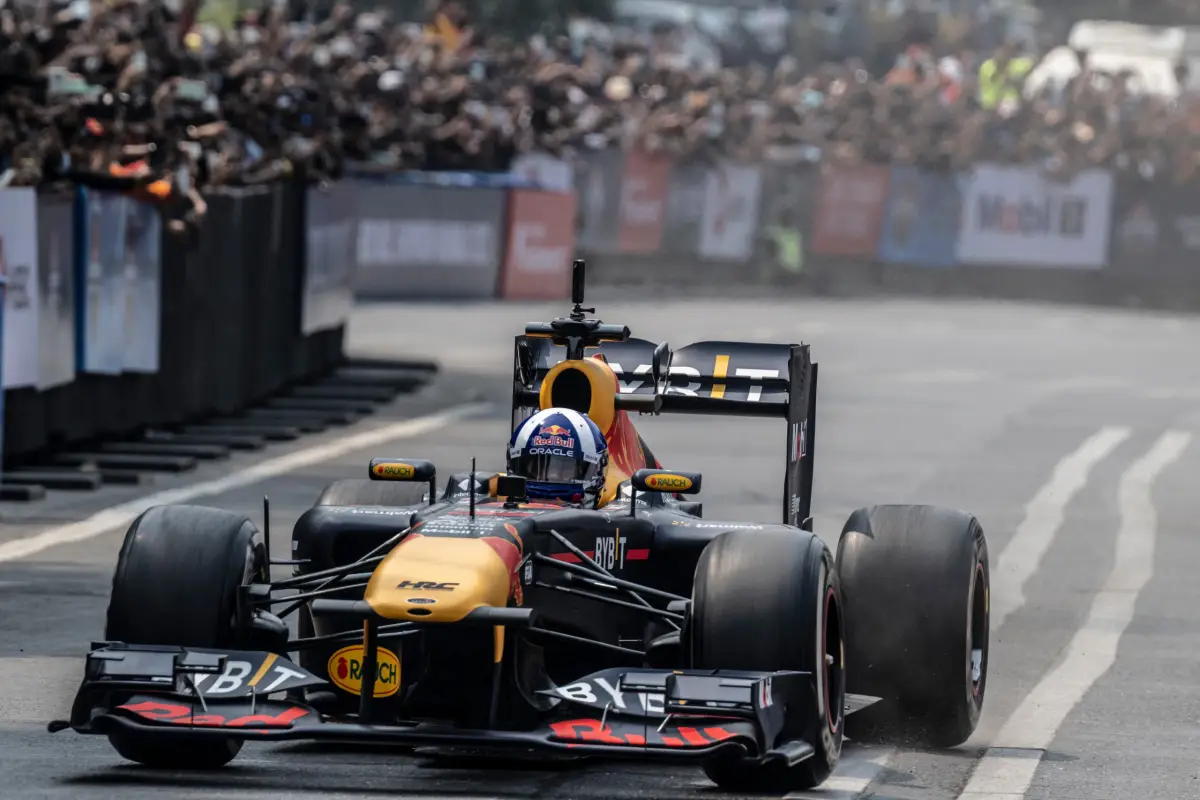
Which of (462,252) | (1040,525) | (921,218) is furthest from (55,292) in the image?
(921,218)

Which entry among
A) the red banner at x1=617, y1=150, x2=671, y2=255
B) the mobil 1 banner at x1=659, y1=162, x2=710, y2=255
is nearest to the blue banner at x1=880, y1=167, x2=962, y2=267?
the mobil 1 banner at x1=659, y1=162, x2=710, y2=255

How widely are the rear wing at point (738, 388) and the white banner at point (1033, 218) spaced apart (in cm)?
3455

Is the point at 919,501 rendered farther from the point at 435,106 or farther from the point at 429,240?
the point at 429,240

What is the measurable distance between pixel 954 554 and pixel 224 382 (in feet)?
42.8

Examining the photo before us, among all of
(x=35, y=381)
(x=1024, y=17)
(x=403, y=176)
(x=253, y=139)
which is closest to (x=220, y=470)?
(x=35, y=381)

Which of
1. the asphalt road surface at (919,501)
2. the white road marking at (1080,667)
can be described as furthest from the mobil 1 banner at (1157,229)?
the white road marking at (1080,667)

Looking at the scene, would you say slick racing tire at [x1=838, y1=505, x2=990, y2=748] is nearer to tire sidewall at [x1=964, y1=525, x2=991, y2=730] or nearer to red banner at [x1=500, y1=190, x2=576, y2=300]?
tire sidewall at [x1=964, y1=525, x2=991, y2=730]

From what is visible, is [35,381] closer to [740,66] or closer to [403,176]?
[403,176]

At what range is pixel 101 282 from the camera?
19406mm

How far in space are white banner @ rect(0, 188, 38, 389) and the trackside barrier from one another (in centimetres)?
1

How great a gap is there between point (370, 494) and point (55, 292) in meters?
8.01

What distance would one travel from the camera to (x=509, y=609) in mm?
8672

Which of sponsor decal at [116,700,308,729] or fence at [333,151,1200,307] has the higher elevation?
fence at [333,151,1200,307]

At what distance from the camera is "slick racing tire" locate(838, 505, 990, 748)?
400 inches
